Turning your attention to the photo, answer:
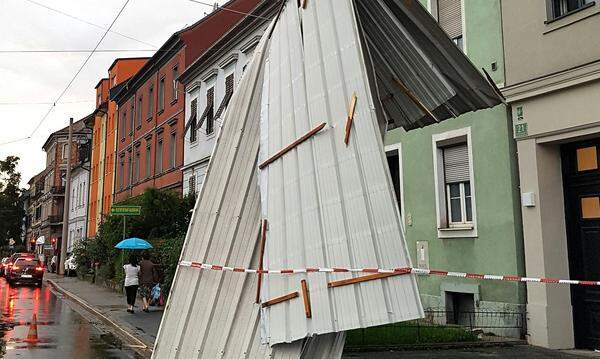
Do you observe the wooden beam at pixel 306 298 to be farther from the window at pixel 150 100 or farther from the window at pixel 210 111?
the window at pixel 150 100

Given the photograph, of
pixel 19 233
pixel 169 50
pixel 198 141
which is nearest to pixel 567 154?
pixel 198 141

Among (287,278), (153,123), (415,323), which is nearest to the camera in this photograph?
(287,278)

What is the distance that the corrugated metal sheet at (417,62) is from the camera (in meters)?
5.79

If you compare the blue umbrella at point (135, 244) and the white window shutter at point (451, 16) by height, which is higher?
the white window shutter at point (451, 16)

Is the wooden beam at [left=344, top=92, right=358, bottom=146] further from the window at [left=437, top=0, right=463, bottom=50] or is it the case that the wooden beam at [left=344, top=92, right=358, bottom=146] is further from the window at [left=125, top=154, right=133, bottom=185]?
the window at [left=125, top=154, right=133, bottom=185]

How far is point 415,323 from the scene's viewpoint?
10.9 meters

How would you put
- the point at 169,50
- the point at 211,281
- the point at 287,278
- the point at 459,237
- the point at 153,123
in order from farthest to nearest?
the point at 153,123 → the point at 169,50 → the point at 459,237 → the point at 211,281 → the point at 287,278

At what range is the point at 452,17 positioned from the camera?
1327 centimetres

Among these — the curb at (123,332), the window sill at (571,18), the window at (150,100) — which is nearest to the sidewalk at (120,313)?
the curb at (123,332)

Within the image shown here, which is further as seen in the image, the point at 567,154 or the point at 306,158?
the point at 567,154

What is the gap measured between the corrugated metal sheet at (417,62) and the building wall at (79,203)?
52.3 m

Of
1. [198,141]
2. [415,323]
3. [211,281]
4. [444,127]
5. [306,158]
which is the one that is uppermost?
[198,141]

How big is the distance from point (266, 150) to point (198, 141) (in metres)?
22.5

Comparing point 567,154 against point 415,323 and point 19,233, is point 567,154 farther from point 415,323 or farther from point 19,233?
point 19,233
